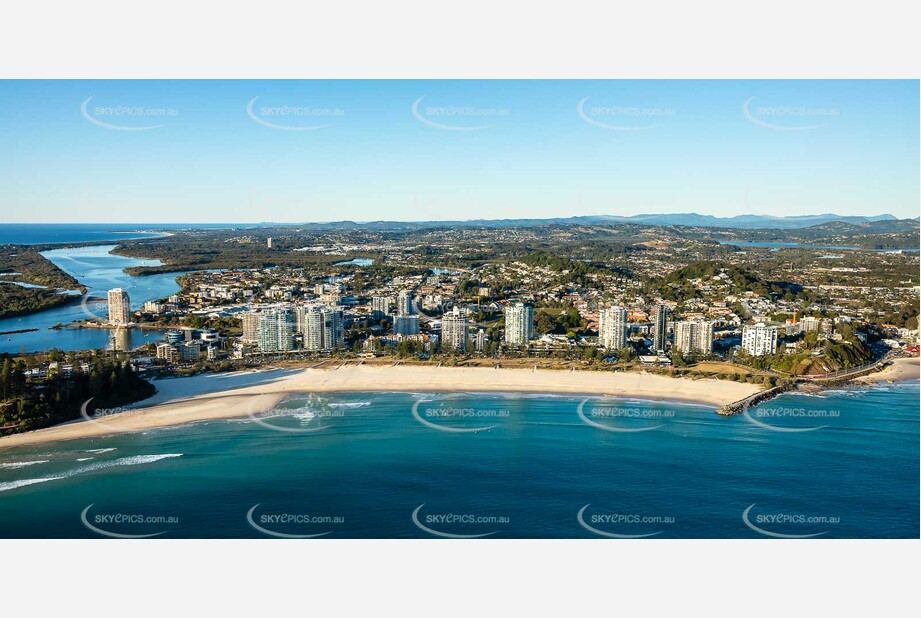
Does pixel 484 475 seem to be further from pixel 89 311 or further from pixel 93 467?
pixel 89 311

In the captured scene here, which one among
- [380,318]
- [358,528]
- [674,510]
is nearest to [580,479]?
[674,510]

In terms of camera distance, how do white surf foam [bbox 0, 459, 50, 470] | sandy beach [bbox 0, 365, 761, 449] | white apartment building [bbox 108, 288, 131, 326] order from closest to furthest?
white surf foam [bbox 0, 459, 50, 470]
sandy beach [bbox 0, 365, 761, 449]
white apartment building [bbox 108, 288, 131, 326]

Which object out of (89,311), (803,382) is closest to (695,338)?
(803,382)

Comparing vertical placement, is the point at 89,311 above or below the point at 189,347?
above

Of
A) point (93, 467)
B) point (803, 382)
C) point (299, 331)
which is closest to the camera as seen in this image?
point (93, 467)

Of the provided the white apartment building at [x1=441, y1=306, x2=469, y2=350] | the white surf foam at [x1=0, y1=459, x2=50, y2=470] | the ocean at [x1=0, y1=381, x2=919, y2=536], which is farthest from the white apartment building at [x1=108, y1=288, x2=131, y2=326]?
the white surf foam at [x1=0, y1=459, x2=50, y2=470]

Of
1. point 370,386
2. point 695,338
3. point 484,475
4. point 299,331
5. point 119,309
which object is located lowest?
point 484,475

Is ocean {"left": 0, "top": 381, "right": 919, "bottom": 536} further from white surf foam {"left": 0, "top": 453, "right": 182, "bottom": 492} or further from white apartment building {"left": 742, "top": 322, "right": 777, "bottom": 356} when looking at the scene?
white apartment building {"left": 742, "top": 322, "right": 777, "bottom": 356}
